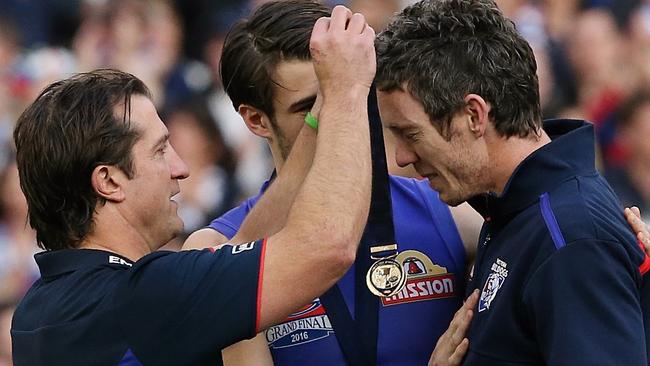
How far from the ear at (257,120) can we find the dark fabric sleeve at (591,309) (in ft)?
3.96

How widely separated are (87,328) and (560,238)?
3.91ft

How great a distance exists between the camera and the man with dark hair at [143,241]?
279 centimetres

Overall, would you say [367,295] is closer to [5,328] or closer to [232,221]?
[232,221]

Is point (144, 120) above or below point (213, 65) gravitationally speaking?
above

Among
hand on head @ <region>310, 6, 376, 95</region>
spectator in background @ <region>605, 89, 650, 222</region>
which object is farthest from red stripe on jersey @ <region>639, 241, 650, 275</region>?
spectator in background @ <region>605, 89, 650, 222</region>

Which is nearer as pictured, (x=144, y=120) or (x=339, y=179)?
(x=339, y=179)

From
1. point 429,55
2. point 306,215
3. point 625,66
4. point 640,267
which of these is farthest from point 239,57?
point 625,66

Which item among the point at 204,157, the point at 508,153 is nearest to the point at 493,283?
the point at 508,153

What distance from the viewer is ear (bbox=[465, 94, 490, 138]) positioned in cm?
306

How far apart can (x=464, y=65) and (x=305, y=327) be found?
88 cm

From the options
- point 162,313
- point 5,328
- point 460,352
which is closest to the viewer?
point 162,313

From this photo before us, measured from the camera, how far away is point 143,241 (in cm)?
312

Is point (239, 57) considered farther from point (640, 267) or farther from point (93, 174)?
point (640, 267)

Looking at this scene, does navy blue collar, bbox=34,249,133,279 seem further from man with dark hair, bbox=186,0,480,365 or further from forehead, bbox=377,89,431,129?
forehead, bbox=377,89,431,129
